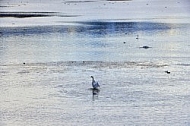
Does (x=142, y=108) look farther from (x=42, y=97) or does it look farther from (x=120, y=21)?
(x=120, y=21)

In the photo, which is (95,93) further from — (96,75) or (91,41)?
(91,41)

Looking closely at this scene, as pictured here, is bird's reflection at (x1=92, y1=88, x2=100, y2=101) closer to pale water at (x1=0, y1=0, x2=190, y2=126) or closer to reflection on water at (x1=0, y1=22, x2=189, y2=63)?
pale water at (x1=0, y1=0, x2=190, y2=126)

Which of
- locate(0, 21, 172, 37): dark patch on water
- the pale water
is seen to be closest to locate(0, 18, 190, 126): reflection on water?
the pale water

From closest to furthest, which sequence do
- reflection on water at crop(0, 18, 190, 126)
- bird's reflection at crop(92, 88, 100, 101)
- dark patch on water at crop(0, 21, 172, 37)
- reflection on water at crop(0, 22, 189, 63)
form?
reflection on water at crop(0, 18, 190, 126) → bird's reflection at crop(92, 88, 100, 101) → reflection on water at crop(0, 22, 189, 63) → dark patch on water at crop(0, 21, 172, 37)

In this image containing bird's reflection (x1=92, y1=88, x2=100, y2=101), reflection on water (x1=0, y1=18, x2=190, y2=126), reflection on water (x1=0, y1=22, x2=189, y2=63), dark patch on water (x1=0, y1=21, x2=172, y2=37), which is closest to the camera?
reflection on water (x1=0, y1=18, x2=190, y2=126)

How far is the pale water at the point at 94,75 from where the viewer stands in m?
33.5

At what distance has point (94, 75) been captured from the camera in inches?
1719

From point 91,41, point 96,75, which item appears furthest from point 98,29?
point 96,75

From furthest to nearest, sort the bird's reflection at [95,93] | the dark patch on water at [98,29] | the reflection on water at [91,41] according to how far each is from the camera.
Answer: the dark patch on water at [98,29]
the reflection on water at [91,41]
the bird's reflection at [95,93]

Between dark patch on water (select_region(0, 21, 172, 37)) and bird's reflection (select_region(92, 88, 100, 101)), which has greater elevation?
dark patch on water (select_region(0, 21, 172, 37))

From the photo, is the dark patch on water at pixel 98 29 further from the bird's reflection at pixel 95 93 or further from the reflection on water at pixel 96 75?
the bird's reflection at pixel 95 93

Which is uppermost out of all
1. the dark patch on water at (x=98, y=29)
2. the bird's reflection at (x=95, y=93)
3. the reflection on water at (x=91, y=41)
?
the dark patch on water at (x=98, y=29)

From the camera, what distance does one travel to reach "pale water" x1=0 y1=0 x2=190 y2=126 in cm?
3347

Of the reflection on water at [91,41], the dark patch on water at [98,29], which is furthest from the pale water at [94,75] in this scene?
the dark patch on water at [98,29]
